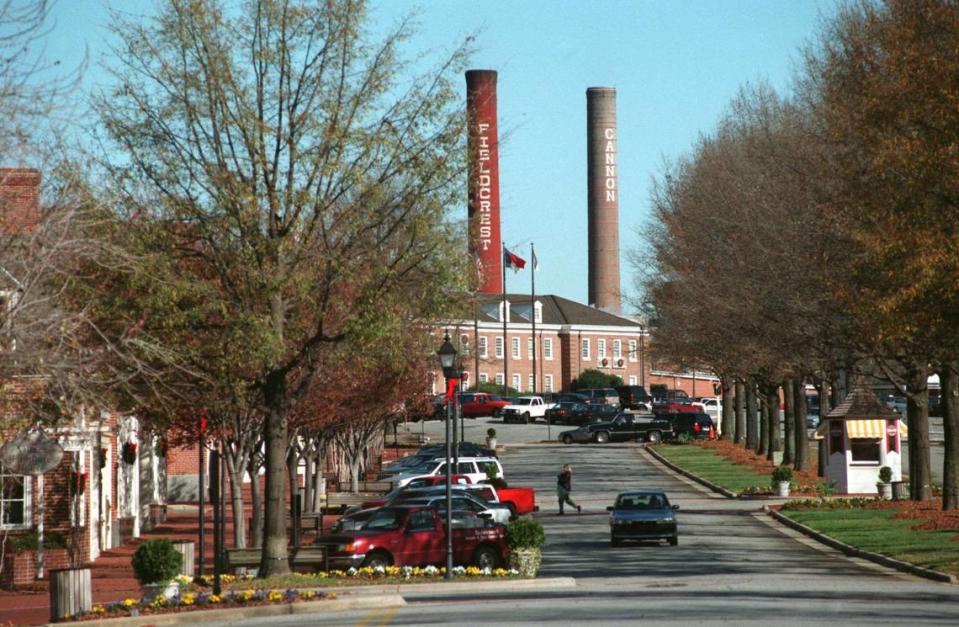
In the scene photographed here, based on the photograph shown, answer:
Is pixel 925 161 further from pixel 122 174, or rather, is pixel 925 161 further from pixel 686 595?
pixel 122 174

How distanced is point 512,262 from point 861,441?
4961cm

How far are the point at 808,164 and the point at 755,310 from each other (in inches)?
200

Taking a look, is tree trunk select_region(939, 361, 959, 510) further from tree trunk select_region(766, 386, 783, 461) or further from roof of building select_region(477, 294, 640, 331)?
roof of building select_region(477, 294, 640, 331)

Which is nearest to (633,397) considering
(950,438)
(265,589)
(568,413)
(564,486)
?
(568,413)

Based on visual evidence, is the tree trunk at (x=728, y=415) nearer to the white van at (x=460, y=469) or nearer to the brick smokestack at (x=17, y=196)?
the white van at (x=460, y=469)

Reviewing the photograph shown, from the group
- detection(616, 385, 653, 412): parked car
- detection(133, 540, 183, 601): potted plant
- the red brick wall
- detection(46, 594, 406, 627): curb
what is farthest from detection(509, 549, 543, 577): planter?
detection(616, 385, 653, 412): parked car

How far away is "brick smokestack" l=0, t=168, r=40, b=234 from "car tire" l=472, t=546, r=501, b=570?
1409 cm

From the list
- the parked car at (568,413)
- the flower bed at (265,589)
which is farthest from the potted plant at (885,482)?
the parked car at (568,413)

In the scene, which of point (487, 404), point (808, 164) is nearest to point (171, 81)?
point (808, 164)

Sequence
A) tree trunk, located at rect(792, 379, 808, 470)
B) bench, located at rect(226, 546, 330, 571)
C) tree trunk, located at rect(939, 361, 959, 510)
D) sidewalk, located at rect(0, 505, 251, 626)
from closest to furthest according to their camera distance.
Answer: sidewalk, located at rect(0, 505, 251, 626) → bench, located at rect(226, 546, 330, 571) → tree trunk, located at rect(939, 361, 959, 510) → tree trunk, located at rect(792, 379, 808, 470)

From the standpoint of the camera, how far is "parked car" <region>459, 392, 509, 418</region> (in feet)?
340

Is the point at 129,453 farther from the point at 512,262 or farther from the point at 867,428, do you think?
the point at 512,262

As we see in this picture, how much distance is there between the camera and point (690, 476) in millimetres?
62312

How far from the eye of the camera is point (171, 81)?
2723cm
